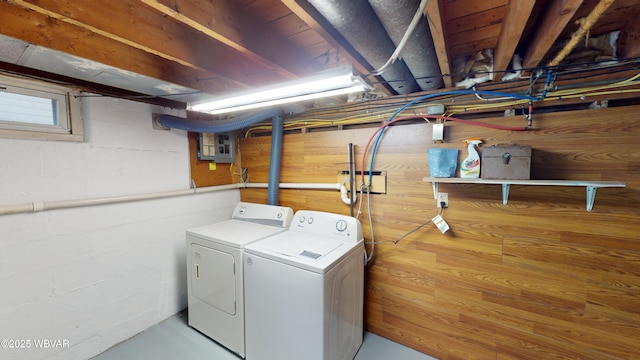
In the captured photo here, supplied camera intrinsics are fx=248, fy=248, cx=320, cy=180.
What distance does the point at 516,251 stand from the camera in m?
1.64

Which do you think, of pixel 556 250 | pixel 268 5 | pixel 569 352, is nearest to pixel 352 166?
pixel 268 5

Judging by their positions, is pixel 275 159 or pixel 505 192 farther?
pixel 275 159

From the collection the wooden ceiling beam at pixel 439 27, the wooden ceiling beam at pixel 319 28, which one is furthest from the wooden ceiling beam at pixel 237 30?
the wooden ceiling beam at pixel 439 27

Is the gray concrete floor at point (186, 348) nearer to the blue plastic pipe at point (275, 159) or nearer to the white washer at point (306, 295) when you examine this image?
the white washer at point (306, 295)

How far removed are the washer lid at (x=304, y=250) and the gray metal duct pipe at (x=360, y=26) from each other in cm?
122

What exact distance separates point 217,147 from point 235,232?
1075 millimetres

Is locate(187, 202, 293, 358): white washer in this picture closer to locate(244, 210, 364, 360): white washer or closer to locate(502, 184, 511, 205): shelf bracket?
locate(244, 210, 364, 360): white washer

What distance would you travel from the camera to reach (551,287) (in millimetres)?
1564

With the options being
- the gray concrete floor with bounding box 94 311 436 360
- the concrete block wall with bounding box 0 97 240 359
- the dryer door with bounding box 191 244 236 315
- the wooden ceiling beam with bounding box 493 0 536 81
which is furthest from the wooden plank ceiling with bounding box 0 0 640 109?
the gray concrete floor with bounding box 94 311 436 360

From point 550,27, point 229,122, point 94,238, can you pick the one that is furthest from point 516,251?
point 94,238

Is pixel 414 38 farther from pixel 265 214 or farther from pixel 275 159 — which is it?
pixel 265 214

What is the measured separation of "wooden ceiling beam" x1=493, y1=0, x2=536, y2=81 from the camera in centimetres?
94

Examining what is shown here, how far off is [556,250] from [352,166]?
1.45 metres

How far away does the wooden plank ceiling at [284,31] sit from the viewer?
1045 mm
